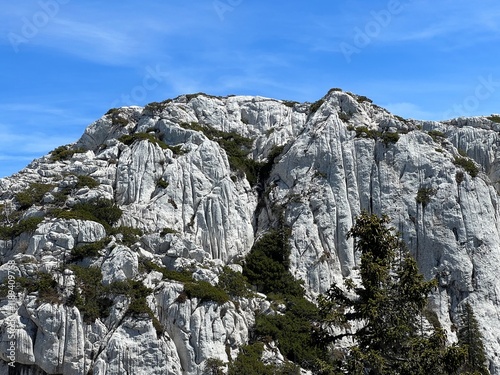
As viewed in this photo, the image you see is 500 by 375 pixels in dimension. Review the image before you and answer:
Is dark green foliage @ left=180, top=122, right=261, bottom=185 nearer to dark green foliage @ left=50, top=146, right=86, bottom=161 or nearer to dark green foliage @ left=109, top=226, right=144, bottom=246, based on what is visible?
dark green foliage @ left=50, top=146, right=86, bottom=161

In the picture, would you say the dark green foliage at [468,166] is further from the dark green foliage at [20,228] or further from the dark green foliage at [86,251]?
the dark green foliage at [20,228]

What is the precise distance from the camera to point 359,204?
210 feet

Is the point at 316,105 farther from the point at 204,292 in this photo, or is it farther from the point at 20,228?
the point at 20,228

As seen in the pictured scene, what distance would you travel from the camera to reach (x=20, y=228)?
50438 mm

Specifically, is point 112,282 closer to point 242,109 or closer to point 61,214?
point 61,214

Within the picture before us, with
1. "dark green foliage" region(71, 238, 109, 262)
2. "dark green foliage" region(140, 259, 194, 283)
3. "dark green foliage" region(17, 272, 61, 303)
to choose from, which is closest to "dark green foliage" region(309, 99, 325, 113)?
"dark green foliage" region(140, 259, 194, 283)

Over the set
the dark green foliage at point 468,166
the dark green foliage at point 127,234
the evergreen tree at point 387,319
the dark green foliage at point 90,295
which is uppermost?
the dark green foliage at point 468,166

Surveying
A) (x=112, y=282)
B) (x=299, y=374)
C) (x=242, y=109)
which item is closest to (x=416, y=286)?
(x=299, y=374)

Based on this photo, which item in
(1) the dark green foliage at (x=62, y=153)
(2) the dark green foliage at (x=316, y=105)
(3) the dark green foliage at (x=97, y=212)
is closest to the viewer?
(3) the dark green foliage at (x=97, y=212)

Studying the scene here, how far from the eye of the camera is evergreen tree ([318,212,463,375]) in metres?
21.7

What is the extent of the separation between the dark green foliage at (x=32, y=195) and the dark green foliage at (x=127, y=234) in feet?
28.7

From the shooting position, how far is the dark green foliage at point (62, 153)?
66.1m

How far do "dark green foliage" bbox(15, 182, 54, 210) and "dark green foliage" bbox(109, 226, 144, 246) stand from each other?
344 inches

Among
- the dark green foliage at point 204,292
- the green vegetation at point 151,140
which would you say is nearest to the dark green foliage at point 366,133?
the green vegetation at point 151,140
